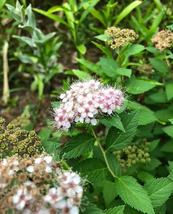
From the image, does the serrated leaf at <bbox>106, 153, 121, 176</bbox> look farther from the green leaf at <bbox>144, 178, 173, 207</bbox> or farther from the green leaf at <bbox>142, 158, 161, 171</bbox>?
the green leaf at <bbox>142, 158, 161, 171</bbox>

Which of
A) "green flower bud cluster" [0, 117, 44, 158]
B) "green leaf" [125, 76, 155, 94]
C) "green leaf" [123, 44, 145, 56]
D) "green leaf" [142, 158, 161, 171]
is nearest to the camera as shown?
"green flower bud cluster" [0, 117, 44, 158]

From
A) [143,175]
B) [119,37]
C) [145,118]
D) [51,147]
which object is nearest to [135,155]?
[143,175]

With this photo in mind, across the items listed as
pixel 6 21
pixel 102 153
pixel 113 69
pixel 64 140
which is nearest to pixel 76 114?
pixel 102 153

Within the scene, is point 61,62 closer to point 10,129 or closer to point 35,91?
point 35,91

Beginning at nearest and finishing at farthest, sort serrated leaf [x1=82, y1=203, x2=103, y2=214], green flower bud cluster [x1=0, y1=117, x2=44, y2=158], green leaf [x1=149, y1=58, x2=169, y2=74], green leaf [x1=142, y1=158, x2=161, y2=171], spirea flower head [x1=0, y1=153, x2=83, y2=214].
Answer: spirea flower head [x1=0, y1=153, x2=83, y2=214] < serrated leaf [x1=82, y1=203, x2=103, y2=214] < green flower bud cluster [x1=0, y1=117, x2=44, y2=158] < green leaf [x1=142, y1=158, x2=161, y2=171] < green leaf [x1=149, y1=58, x2=169, y2=74]

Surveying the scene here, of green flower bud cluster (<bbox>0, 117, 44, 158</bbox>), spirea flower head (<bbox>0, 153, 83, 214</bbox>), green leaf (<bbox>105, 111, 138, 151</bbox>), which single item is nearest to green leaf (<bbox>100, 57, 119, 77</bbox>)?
green leaf (<bbox>105, 111, 138, 151</bbox>)

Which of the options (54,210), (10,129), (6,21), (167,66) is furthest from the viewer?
(6,21)
